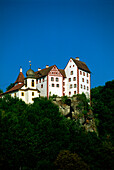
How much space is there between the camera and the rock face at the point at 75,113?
73688mm

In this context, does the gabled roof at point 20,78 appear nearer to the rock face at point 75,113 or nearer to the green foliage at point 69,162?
the rock face at point 75,113

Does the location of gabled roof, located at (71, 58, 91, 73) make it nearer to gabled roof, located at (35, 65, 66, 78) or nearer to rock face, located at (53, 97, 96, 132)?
gabled roof, located at (35, 65, 66, 78)

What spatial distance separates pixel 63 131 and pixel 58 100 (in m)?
13.7

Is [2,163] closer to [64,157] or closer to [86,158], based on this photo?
[64,157]

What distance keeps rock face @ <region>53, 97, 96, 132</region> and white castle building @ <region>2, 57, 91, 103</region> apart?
3.77 meters

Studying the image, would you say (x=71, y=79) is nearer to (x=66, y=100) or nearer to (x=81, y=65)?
(x=81, y=65)

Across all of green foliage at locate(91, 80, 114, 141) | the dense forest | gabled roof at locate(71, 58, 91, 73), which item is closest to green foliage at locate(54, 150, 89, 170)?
the dense forest

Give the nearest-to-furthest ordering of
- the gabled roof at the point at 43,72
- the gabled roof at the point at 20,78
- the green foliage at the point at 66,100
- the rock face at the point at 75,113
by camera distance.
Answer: the rock face at the point at 75,113 < the green foliage at the point at 66,100 < the gabled roof at the point at 43,72 < the gabled roof at the point at 20,78

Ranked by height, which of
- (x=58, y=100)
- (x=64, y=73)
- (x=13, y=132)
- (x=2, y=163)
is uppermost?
(x=64, y=73)

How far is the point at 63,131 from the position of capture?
6406 cm

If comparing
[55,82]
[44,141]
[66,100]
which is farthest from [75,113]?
[44,141]

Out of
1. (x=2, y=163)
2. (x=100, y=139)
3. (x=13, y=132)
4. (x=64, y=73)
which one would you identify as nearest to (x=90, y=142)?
(x=100, y=139)

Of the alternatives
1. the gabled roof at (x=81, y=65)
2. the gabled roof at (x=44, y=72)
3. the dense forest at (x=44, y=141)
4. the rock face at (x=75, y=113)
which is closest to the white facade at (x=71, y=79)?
the gabled roof at (x=81, y=65)

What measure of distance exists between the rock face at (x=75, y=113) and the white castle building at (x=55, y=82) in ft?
12.4
